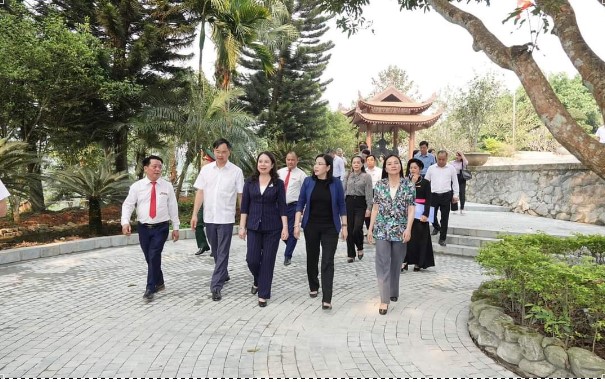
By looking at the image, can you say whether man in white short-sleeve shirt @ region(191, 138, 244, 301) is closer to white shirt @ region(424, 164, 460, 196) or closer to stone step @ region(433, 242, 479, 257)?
white shirt @ region(424, 164, 460, 196)

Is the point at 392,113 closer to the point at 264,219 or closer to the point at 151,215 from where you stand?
the point at 264,219

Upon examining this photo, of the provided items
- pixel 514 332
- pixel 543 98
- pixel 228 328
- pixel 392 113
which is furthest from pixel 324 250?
pixel 392 113

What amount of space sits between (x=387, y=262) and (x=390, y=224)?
1.27ft

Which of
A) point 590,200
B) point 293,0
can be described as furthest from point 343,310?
point 293,0

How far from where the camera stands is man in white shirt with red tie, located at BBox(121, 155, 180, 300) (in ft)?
15.1

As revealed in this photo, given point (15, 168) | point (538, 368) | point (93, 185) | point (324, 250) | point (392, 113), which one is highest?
point (392, 113)

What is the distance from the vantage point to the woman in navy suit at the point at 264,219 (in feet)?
14.5

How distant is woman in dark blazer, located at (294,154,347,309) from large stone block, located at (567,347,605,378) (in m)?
2.14

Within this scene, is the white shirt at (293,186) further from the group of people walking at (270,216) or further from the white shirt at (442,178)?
the white shirt at (442,178)

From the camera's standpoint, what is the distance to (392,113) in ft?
78.5

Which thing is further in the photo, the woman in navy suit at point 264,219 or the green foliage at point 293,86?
the green foliage at point 293,86

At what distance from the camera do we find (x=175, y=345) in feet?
10.7

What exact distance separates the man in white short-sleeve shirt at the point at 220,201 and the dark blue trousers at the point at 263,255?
284 mm

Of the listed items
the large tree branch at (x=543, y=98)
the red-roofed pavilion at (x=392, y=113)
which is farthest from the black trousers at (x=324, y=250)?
the red-roofed pavilion at (x=392, y=113)
